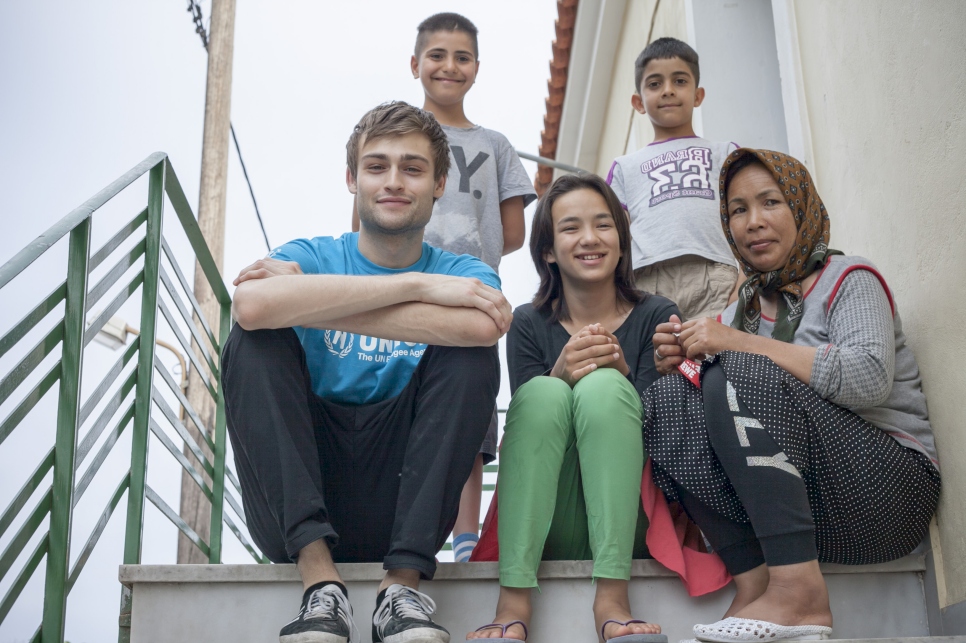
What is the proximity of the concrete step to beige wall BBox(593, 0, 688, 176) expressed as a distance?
3347 mm

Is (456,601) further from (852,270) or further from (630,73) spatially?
(630,73)

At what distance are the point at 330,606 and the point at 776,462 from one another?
87 cm

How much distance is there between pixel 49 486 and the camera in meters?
1.88

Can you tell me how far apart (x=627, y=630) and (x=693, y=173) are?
1805 mm

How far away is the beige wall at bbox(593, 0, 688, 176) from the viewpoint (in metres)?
5.18

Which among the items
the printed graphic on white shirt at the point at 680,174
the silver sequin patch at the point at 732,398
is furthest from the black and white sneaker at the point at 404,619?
the printed graphic on white shirt at the point at 680,174

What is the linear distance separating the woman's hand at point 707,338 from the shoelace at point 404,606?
79cm

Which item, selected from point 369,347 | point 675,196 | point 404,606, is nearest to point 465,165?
point 675,196

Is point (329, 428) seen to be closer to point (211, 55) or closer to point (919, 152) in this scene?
point (919, 152)

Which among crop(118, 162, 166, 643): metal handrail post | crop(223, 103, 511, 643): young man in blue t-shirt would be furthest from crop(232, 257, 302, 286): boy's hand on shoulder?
crop(118, 162, 166, 643): metal handrail post

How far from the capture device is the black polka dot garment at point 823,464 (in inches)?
74.8

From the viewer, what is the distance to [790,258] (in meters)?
2.26

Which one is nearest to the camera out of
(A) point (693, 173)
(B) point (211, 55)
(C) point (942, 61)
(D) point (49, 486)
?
(D) point (49, 486)

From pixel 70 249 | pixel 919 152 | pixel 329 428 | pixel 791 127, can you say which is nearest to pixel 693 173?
pixel 791 127
